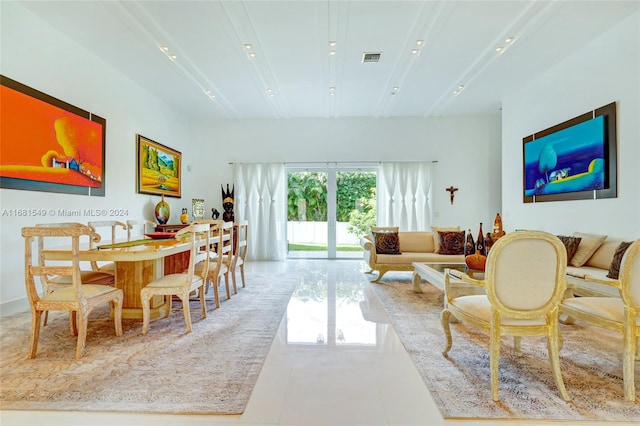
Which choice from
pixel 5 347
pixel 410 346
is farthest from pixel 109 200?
pixel 410 346

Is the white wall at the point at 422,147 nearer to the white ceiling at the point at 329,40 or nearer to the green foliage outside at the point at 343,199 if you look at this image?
the green foliage outside at the point at 343,199

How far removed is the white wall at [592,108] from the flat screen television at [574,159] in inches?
3.5

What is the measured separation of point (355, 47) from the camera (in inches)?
170

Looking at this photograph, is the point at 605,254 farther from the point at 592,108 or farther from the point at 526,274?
the point at 526,274

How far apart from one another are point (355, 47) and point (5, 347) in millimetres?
4725

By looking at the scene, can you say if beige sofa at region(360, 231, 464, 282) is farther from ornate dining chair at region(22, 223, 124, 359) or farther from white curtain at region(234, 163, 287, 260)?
ornate dining chair at region(22, 223, 124, 359)

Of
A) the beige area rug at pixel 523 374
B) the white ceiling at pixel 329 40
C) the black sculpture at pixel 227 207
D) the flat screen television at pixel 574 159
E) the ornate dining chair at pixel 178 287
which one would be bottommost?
the beige area rug at pixel 523 374

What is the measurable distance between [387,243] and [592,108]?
10.6 ft

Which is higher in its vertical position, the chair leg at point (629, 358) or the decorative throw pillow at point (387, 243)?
the decorative throw pillow at point (387, 243)

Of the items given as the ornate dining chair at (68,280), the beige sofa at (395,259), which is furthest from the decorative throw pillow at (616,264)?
the ornate dining chair at (68,280)

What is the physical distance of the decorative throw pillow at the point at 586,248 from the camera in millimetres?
3881

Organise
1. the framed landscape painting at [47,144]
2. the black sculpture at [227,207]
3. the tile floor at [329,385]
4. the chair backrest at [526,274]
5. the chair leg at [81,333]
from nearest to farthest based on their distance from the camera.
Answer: the tile floor at [329,385]
the chair backrest at [526,274]
the chair leg at [81,333]
the framed landscape painting at [47,144]
the black sculpture at [227,207]

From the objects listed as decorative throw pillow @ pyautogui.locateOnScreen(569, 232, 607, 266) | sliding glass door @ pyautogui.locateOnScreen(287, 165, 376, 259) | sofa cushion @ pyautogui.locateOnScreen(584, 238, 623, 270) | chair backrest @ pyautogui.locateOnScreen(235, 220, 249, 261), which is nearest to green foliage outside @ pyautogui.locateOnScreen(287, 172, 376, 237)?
sliding glass door @ pyautogui.locateOnScreen(287, 165, 376, 259)

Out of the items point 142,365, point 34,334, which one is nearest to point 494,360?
point 142,365
